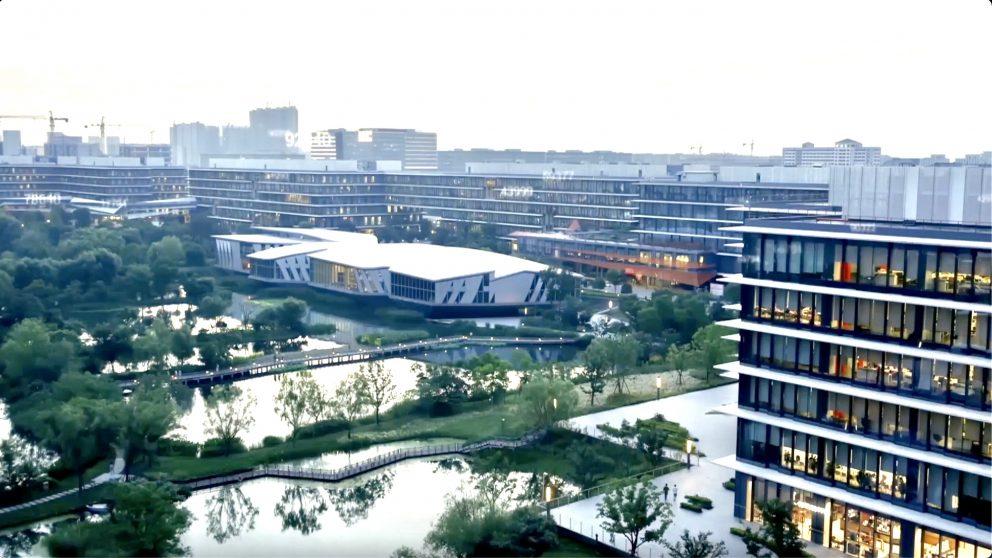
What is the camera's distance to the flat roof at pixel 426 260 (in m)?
51.0

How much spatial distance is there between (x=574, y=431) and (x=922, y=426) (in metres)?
11.6

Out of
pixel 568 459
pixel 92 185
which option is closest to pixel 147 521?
pixel 568 459

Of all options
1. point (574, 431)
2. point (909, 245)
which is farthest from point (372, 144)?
point (909, 245)

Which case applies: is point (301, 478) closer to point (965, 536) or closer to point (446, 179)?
point (965, 536)

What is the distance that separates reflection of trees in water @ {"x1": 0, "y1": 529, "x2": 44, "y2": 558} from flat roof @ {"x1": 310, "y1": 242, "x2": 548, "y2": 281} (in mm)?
28573

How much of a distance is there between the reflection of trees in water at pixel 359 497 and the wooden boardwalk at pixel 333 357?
12.2 m

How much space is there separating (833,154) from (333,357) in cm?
10041

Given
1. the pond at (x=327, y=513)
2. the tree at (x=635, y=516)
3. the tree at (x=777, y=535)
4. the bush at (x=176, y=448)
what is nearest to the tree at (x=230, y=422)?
the bush at (x=176, y=448)

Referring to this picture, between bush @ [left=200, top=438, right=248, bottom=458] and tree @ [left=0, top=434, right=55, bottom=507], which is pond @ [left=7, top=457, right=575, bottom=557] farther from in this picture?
bush @ [left=200, top=438, right=248, bottom=458]

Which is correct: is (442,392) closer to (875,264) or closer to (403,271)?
(875,264)

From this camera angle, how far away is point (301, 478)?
2625 centimetres

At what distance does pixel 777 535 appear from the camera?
61.8 ft

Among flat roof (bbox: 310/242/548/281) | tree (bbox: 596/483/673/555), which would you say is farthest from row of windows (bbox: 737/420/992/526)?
flat roof (bbox: 310/242/548/281)

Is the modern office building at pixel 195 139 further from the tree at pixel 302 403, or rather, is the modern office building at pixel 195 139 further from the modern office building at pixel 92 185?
the tree at pixel 302 403
